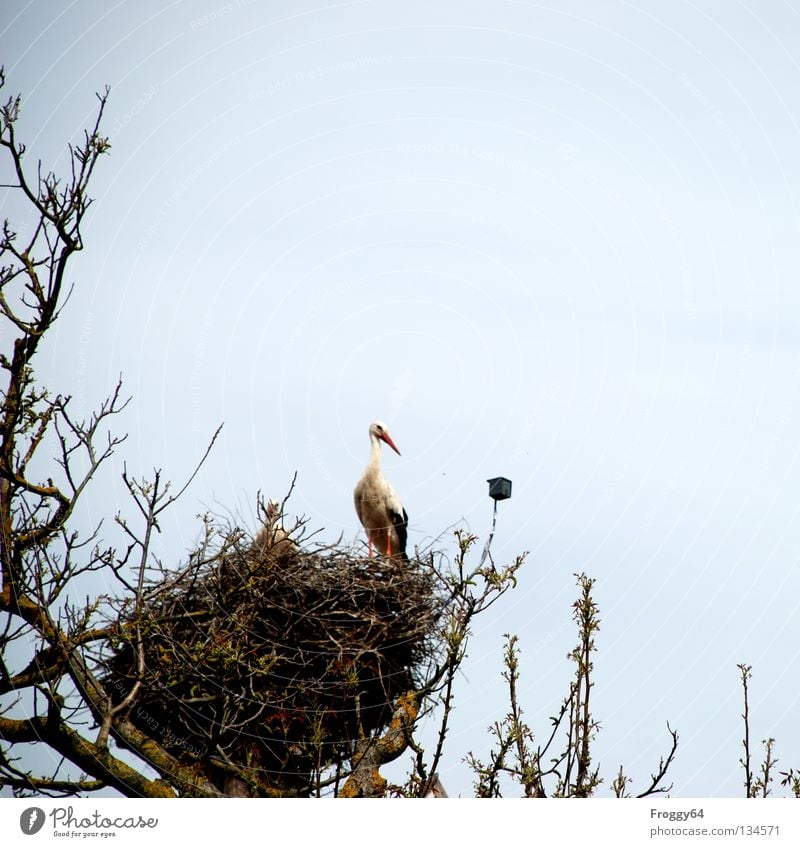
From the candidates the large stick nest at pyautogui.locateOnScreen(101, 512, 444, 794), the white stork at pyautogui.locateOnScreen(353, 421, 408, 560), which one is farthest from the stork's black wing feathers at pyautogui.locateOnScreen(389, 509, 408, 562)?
the large stick nest at pyautogui.locateOnScreen(101, 512, 444, 794)

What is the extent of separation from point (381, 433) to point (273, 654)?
2.82 meters

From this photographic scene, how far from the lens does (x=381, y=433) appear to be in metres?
6.95

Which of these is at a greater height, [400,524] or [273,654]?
[400,524]

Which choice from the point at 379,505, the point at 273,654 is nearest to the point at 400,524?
the point at 379,505

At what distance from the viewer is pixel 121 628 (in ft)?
13.4

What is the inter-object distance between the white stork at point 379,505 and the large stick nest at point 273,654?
4.26 feet

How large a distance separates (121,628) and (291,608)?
103 cm

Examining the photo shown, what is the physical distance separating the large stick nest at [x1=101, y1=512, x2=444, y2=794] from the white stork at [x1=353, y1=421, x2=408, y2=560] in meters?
1.30

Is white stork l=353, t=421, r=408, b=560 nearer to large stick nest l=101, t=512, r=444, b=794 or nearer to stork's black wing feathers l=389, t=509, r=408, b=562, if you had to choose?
stork's black wing feathers l=389, t=509, r=408, b=562

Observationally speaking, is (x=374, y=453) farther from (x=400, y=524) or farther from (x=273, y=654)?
(x=273, y=654)

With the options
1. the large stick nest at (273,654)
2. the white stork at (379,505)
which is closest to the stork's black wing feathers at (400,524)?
the white stork at (379,505)

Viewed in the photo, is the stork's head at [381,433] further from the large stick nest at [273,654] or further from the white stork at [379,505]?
the large stick nest at [273,654]

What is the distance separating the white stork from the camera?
679cm

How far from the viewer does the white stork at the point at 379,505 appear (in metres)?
6.79
